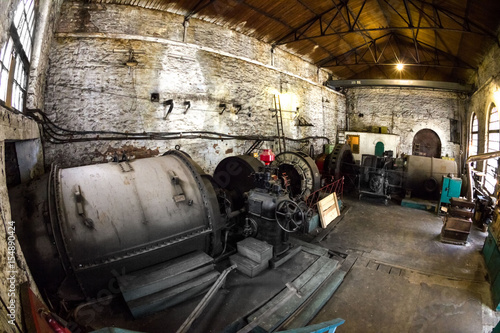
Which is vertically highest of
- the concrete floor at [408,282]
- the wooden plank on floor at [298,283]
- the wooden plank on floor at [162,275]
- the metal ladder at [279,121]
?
the metal ladder at [279,121]

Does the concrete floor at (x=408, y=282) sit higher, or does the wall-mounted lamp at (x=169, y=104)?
the wall-mounted lamp at (x=169, y=104)

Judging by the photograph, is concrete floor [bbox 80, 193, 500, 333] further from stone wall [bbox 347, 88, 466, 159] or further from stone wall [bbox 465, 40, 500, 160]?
stone wall [bbox 347, 88, 466, 159]

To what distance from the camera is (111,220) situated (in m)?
3.26

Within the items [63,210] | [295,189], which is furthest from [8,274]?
[295,189]

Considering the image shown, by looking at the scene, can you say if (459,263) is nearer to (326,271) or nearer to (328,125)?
(326,271)

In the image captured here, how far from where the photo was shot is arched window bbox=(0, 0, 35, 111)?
3.23 metres

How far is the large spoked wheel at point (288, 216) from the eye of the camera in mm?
4188

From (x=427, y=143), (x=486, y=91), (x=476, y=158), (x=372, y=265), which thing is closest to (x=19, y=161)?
(x=372, y=265)

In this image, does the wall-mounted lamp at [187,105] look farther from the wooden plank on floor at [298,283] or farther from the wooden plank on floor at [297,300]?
the wooden plank on floor at [297,300]

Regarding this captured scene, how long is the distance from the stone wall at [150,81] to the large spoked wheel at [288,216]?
4091mm

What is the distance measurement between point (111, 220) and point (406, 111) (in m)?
15.7

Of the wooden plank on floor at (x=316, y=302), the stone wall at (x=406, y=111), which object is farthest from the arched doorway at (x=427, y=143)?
the wooden plank on floor at (x=316, y=302)

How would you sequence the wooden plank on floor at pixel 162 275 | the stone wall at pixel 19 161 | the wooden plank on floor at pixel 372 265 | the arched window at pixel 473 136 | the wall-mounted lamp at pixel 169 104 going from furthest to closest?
1. the arched window at pixel 473 136
2. the wall-mounted lamp at pixel 169 104
3. the wooden plank on floor at pixel 372 265
4. the wooden plank on floor at pixel 162 275
5. the stone wall at pixel 19 161

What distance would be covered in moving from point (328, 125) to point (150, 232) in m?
12.3
